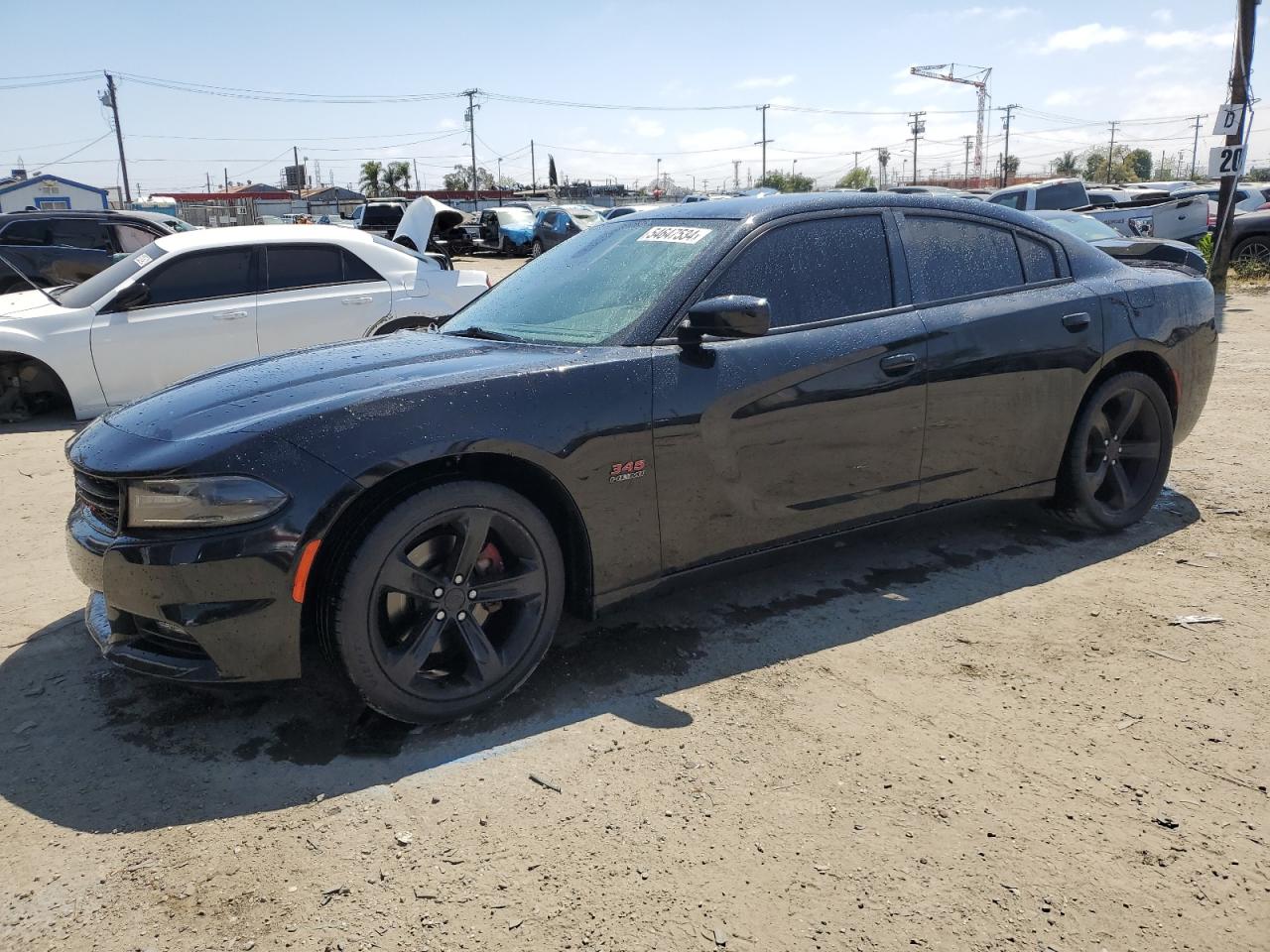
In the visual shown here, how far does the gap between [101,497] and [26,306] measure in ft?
18.6

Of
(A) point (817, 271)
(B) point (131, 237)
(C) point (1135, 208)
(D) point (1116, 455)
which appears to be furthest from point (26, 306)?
(C) point (1135, 208)

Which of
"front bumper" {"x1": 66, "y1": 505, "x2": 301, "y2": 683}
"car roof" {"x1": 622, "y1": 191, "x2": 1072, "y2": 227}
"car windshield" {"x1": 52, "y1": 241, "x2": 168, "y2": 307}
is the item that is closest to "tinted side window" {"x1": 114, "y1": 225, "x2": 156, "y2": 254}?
"car windshield" {"x1": 52, "y1": 241, "x2": 168, "y2": 307}

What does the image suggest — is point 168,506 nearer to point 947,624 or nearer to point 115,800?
point 115,800

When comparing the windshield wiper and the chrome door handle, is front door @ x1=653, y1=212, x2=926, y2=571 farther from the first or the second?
the chrome door handle

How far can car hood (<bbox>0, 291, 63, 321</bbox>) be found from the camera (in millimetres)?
7051

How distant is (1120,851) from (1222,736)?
760mm

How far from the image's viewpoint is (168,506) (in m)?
2.58

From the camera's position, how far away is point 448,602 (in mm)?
2809

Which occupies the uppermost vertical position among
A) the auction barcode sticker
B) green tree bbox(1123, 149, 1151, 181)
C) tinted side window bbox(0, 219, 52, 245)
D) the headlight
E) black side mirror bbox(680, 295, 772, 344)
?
green tree bbox(1123, 149, 1151, 181)

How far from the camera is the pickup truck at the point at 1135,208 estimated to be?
55.8ft

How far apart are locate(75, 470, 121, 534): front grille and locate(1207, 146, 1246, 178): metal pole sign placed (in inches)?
615

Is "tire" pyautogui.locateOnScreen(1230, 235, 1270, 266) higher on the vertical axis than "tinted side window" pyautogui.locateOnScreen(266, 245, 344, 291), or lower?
lower

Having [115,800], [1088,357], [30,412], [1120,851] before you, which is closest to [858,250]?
[1088,357]

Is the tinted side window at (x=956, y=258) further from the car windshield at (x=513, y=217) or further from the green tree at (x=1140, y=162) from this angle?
the green tree at (x=1140, y=162)
